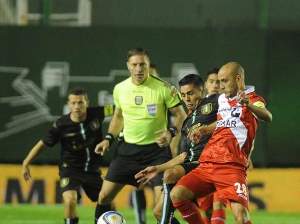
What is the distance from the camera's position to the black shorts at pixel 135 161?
39.8 ft

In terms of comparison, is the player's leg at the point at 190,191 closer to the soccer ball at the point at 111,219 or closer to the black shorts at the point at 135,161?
the soccer ball at the point at 111,219

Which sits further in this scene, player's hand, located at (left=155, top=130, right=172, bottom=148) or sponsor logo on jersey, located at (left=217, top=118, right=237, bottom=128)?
player's hand, located at (left=155, top=130, right=172, bottom=148)

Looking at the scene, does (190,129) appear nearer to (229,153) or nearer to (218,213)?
(229,153)

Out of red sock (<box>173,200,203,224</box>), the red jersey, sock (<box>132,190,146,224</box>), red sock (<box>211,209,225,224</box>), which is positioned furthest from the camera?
sock (<box>132,190,146,224</box>)

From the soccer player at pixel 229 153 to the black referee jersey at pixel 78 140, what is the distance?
2783 millimetres

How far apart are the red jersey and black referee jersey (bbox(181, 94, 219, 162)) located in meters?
0.42

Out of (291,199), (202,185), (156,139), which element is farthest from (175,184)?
(291,199)

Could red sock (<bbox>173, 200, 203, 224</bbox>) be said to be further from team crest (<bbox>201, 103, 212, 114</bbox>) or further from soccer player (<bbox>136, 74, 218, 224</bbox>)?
team crest (<bbox>201, 103, 212, 114</bbox>)

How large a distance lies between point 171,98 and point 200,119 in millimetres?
1628

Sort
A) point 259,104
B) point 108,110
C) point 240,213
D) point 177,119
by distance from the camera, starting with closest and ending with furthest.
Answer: point 259,104
point 240,213
point 177,119
point 108,110

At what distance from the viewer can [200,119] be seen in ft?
34.9

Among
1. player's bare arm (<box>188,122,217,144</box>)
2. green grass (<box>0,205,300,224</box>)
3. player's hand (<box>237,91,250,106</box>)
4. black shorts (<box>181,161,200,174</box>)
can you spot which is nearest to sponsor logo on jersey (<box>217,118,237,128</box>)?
player's bare arm (<box>188,122,217,144</box>)

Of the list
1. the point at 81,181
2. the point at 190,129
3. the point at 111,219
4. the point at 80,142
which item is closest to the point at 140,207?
the point at 81,181

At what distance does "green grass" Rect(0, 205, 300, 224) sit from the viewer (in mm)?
15031
